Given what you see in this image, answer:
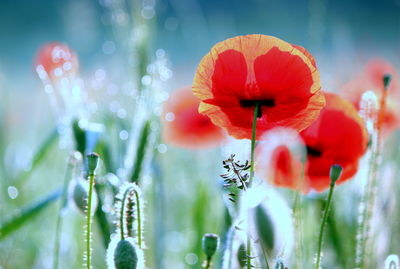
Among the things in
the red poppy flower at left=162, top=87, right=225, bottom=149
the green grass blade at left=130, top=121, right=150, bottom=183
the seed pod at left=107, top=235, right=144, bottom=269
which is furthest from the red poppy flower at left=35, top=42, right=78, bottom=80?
the red poppy flower at left=162, top=87, right=225, bottom=149

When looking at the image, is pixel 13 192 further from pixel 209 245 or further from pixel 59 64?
pixel 209 245

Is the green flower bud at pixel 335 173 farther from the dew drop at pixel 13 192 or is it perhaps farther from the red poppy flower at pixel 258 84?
the dew drop at pixel 13 192

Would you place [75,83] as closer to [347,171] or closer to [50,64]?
[50,64]

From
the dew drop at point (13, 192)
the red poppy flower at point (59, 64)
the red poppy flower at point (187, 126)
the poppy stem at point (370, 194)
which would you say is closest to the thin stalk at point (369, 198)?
the poppy stem at point (370, 194)

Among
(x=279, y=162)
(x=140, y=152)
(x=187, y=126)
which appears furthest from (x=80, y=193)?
(x=187, y=126)

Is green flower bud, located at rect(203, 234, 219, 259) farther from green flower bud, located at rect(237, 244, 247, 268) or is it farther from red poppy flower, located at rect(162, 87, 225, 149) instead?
red poppy flower, located at rect(162, 87, 225, 149)

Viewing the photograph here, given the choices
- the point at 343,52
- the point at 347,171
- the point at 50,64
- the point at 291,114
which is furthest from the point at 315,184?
the point at 343,52
